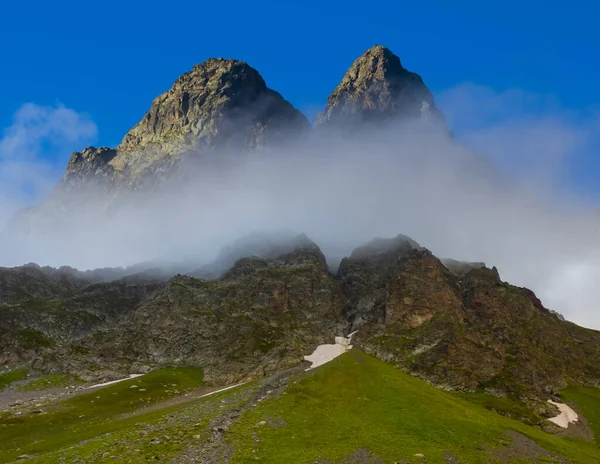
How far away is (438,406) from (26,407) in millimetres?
101283

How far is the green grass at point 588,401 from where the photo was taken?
124894 millimetres

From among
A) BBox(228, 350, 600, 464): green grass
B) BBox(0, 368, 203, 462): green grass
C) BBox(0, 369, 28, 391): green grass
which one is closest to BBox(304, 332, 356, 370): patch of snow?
BBox(0, 368, 203, 462): green grass

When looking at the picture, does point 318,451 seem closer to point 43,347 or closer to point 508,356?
point 508,356

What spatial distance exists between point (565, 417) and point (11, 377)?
7034 inches

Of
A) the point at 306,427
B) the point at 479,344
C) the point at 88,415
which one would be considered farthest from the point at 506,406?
the point at 88,415

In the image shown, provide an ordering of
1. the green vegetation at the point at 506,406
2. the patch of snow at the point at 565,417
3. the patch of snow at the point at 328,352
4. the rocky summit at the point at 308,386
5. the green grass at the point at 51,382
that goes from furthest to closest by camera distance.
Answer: the patch of snow at the point at 328,352, the green grass at the point at 51,382, the patch of snow at the point at 565,417, the green vegetation at the point at 506,406, the rocky summit at the point at 308,386

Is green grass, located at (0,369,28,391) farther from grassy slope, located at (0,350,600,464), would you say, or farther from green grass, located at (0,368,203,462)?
grassy slope, located at (0,350,600,464)

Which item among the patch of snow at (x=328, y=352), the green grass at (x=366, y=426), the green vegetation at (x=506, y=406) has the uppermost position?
the green grass at (x=366, y=426)

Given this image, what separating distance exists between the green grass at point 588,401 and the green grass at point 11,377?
17619 centimetres

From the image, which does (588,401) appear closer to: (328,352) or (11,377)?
(328,352)

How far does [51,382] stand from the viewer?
152250 millimetres

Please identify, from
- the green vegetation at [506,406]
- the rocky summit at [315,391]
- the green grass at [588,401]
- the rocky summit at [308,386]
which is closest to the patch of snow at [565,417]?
the rocky summit at [315,391]

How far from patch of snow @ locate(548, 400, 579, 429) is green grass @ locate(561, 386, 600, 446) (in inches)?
123

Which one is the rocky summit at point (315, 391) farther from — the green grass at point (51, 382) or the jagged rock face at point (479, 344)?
the green grass at point (51, 382)
